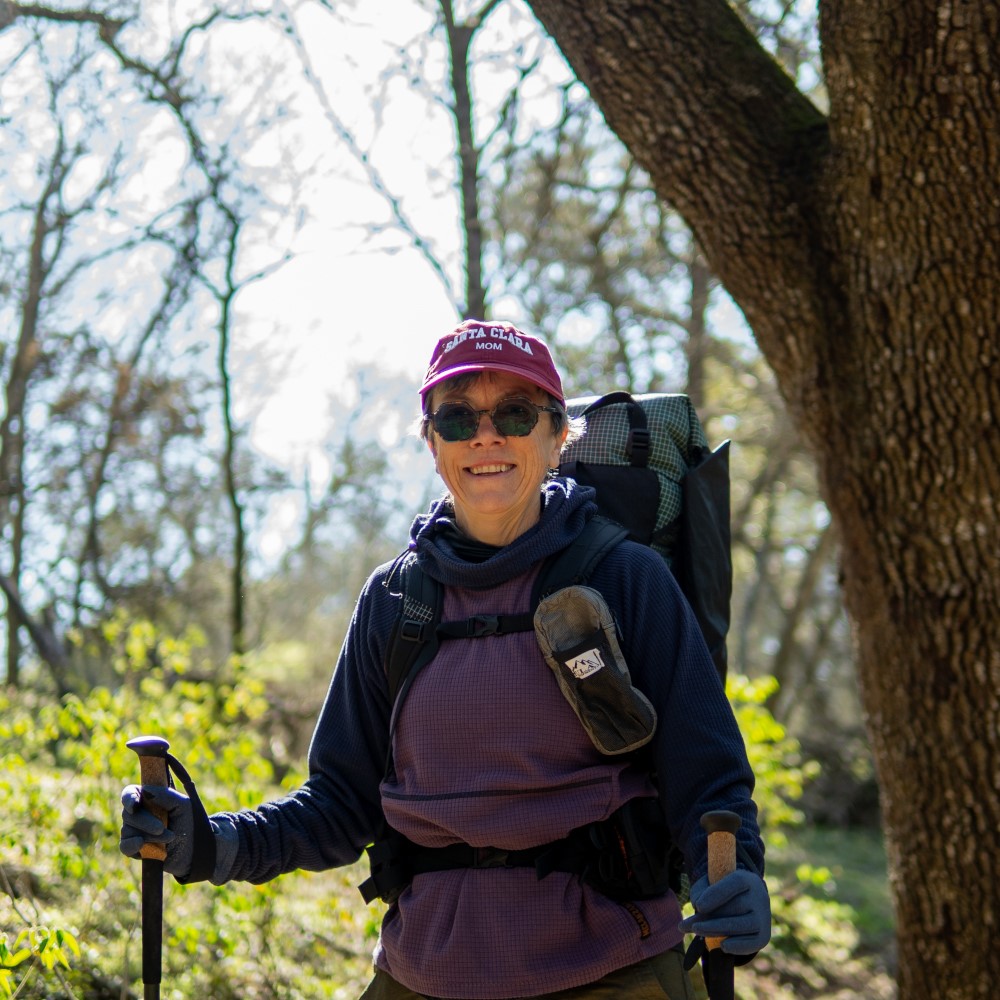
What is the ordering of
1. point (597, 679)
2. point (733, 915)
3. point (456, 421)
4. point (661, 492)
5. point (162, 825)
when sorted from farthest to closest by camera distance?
point (661, 492) → point (456, 421) → point (162, 825) → point (597, 679) → point (733, 915)

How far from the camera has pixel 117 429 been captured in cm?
1225

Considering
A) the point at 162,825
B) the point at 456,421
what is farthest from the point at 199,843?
the point at 456,421

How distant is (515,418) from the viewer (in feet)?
7.92

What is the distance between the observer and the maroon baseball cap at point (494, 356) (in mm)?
2391

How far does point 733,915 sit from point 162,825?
3.57 feet

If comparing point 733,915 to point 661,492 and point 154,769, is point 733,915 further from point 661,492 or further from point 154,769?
point 154,769

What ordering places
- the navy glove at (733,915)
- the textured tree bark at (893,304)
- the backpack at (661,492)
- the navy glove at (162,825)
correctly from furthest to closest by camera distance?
the textured tree bark at (893,304)
the backpack at (661,492)
the navy glove at (162,825)
the navy glove at (733,915)

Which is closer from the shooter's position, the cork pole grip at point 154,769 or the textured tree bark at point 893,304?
the cork pole grip at point 154,769

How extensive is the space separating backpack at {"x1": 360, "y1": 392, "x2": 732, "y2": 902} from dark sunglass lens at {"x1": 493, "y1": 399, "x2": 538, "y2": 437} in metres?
0.25

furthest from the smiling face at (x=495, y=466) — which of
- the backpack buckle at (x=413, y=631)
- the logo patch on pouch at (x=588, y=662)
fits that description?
the logo patch on pouch at (x=588, y=662)

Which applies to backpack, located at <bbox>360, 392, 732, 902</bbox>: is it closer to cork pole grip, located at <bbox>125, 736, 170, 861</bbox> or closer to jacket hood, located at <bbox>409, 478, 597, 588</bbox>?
jacket hood, located at <bbox>409, 478, 597, 588</bbox>

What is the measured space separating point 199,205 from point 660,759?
994cm

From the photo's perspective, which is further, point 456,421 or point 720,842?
point 456,421

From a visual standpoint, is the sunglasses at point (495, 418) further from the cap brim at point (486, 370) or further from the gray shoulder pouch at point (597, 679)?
the gray shoulder pouch at point (597, 679)
